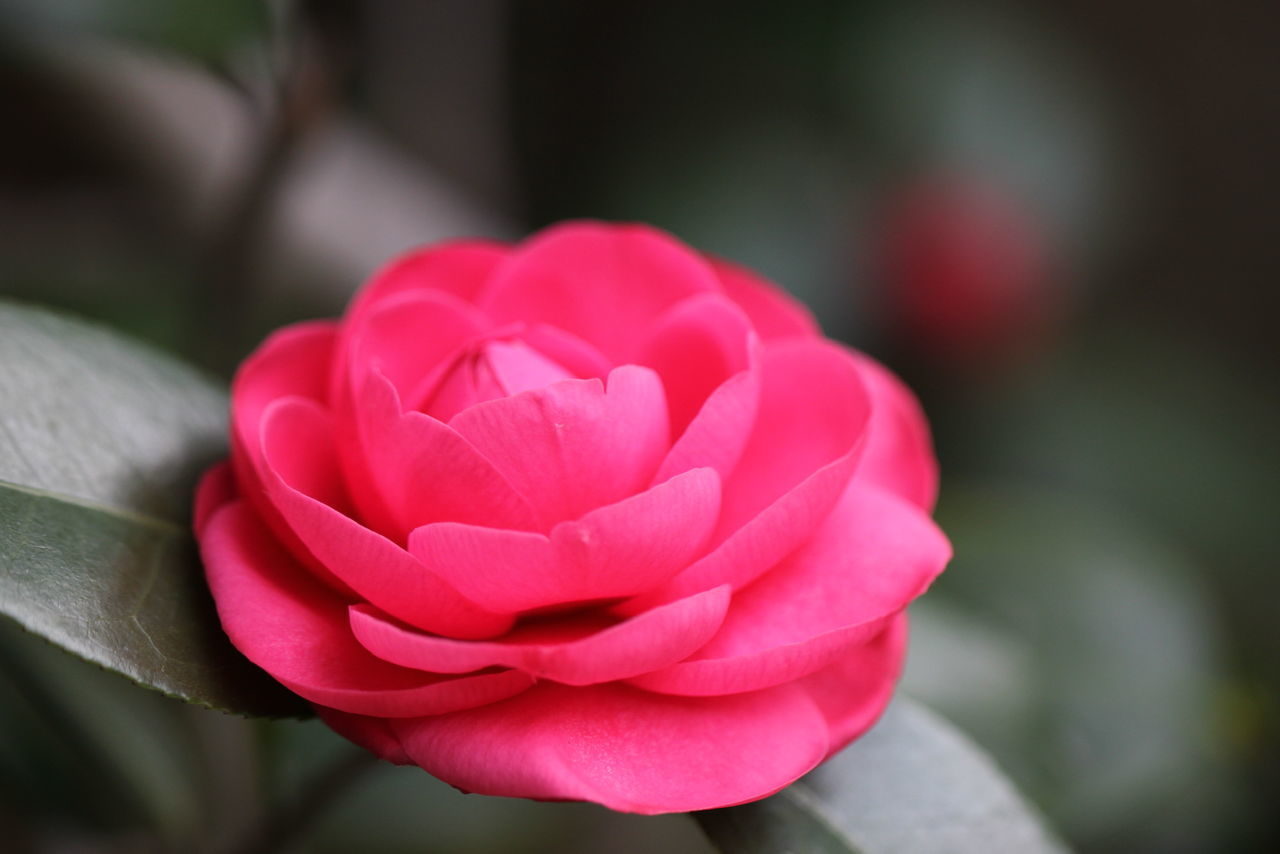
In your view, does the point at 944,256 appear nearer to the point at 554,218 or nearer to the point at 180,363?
the point at 554,218

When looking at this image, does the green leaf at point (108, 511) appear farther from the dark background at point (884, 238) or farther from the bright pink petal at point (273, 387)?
the dark background at point (884, 238)

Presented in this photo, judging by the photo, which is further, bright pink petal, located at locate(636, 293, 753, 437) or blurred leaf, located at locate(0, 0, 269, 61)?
blurred leaf, located at locate(0, 0, 269, 61)

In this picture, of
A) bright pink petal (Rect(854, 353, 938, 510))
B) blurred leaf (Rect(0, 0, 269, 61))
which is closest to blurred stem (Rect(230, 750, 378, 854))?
bright pink petal (Rect(854, 353, 938, 510))

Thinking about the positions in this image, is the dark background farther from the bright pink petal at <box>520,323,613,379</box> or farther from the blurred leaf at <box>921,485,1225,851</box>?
the bright pink petal at <box>520,323,613,379</box>

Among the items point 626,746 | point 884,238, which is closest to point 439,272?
point 626,746

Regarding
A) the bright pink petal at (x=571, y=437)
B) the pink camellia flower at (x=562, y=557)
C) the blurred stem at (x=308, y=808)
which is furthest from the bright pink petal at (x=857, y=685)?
the blurred stem at (x=308, y=808)

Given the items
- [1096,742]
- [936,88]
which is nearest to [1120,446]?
[936,88]

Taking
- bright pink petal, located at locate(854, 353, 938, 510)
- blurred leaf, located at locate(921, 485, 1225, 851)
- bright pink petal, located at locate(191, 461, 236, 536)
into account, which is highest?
bright pink petal, located at locate(854, 353, 938, 510)
